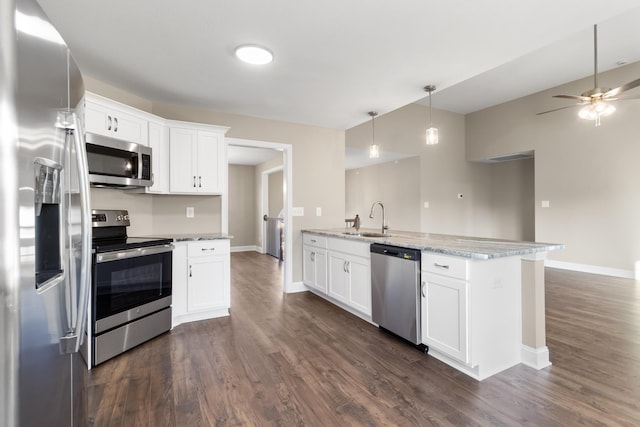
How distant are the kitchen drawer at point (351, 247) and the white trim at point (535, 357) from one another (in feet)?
4.55

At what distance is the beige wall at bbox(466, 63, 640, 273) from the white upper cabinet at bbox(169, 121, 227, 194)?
19.0 feet

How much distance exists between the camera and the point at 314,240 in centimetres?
401

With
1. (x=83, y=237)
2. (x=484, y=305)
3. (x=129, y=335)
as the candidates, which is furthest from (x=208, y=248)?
(x=484, y=305)

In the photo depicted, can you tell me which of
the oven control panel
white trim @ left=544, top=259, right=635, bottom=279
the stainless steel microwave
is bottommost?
white trim @ left=544, top=259, right=635, bottom=279

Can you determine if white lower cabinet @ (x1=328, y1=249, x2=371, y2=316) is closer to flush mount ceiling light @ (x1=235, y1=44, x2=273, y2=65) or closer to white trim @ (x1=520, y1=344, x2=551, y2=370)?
white trim @ (x1=520, y1=344, x2=551, y2=370)

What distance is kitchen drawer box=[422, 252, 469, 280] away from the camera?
202 cm

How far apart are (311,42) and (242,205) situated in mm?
6321

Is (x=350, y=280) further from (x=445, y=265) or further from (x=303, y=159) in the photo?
(x=303, y=159)

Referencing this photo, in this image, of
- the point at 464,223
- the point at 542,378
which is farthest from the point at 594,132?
the point at 542,378

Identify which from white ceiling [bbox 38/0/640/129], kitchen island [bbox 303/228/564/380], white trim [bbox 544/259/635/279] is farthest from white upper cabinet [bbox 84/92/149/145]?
white trim [bbox 544/259/635/279]

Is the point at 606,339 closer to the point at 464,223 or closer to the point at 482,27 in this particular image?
the point at 482,27

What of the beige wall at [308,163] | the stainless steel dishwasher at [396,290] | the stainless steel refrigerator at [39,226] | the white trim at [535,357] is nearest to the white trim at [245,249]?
the beige wall at [308,163]

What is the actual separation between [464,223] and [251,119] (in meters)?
5.44

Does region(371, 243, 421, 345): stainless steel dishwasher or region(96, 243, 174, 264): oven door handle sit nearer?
region(96, 243, 174, 264): oven door handle
